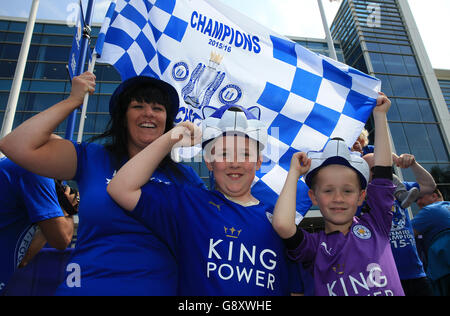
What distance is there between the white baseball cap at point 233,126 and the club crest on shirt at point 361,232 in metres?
0.72

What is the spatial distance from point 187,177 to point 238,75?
1.45 m

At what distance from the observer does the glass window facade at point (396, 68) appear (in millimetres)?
17828

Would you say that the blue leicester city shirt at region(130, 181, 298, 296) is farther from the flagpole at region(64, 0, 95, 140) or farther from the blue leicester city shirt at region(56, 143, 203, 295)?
the flagpole at region(64, 0, 95, 140)

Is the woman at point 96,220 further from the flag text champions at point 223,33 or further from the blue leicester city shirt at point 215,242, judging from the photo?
the flag text champions at point 223,33

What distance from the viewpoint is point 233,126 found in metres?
1.51

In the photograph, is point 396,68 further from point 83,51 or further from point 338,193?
point 338,193

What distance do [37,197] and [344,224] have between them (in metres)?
1.85

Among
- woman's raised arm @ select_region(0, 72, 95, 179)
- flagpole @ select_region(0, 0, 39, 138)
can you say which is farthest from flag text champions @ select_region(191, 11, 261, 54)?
flagpole @ select_region(0, 0, 39, 138)

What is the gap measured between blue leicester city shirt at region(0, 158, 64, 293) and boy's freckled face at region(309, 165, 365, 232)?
66.0 inches

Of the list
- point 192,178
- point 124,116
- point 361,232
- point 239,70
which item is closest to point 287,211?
point 361,232

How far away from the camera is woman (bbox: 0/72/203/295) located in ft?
3.76

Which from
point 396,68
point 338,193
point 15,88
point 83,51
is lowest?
point 338,193

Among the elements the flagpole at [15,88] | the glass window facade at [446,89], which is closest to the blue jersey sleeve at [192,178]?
the flagpole at [15,88]

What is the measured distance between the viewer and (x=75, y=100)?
1.48 m
